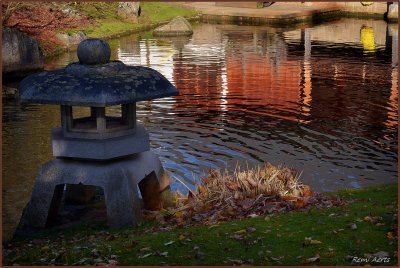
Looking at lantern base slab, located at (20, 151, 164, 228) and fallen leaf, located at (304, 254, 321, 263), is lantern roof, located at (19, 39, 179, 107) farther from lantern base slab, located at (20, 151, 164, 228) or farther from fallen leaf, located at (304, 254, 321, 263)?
fallen leaf, located at (304, 254, 321, 263)

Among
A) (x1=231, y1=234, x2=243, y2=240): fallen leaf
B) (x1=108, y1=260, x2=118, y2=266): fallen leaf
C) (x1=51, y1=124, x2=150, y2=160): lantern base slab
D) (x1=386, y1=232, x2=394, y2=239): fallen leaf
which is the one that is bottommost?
(x1=108, y1=260, x2=118, y2=266): fallen leaf

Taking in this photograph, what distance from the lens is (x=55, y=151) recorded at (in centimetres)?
1243

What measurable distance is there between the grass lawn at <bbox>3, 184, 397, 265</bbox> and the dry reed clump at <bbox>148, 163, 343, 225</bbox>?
0.71 meters

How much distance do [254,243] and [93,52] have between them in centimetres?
481

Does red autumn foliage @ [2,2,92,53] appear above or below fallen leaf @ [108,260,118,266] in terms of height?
above

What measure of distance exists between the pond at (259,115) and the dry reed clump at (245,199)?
298 centimetres

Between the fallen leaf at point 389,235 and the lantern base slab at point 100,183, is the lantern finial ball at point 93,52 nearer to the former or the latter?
the lantern base slab at point 100,183

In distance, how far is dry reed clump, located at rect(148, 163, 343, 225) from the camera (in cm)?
1187

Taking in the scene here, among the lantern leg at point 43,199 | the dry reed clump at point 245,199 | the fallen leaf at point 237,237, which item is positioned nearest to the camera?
the fallen leaf at point 237,237

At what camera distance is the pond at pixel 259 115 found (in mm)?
17312

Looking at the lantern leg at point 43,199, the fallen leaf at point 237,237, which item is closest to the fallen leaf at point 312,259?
the fallen leaf at point 237,237

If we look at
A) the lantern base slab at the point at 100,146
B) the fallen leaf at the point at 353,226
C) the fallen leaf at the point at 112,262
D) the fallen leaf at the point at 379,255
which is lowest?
the fallen leaf at the point at 112,262

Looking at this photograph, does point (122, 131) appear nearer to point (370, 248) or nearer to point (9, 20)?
point (370, 248)

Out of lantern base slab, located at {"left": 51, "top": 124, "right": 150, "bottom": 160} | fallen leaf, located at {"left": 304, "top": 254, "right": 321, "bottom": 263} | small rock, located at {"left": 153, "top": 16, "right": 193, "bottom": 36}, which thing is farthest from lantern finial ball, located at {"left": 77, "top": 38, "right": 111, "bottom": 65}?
small rock, located at {"left": 153, "top": 16, "right": 193, "bottom": 36}
